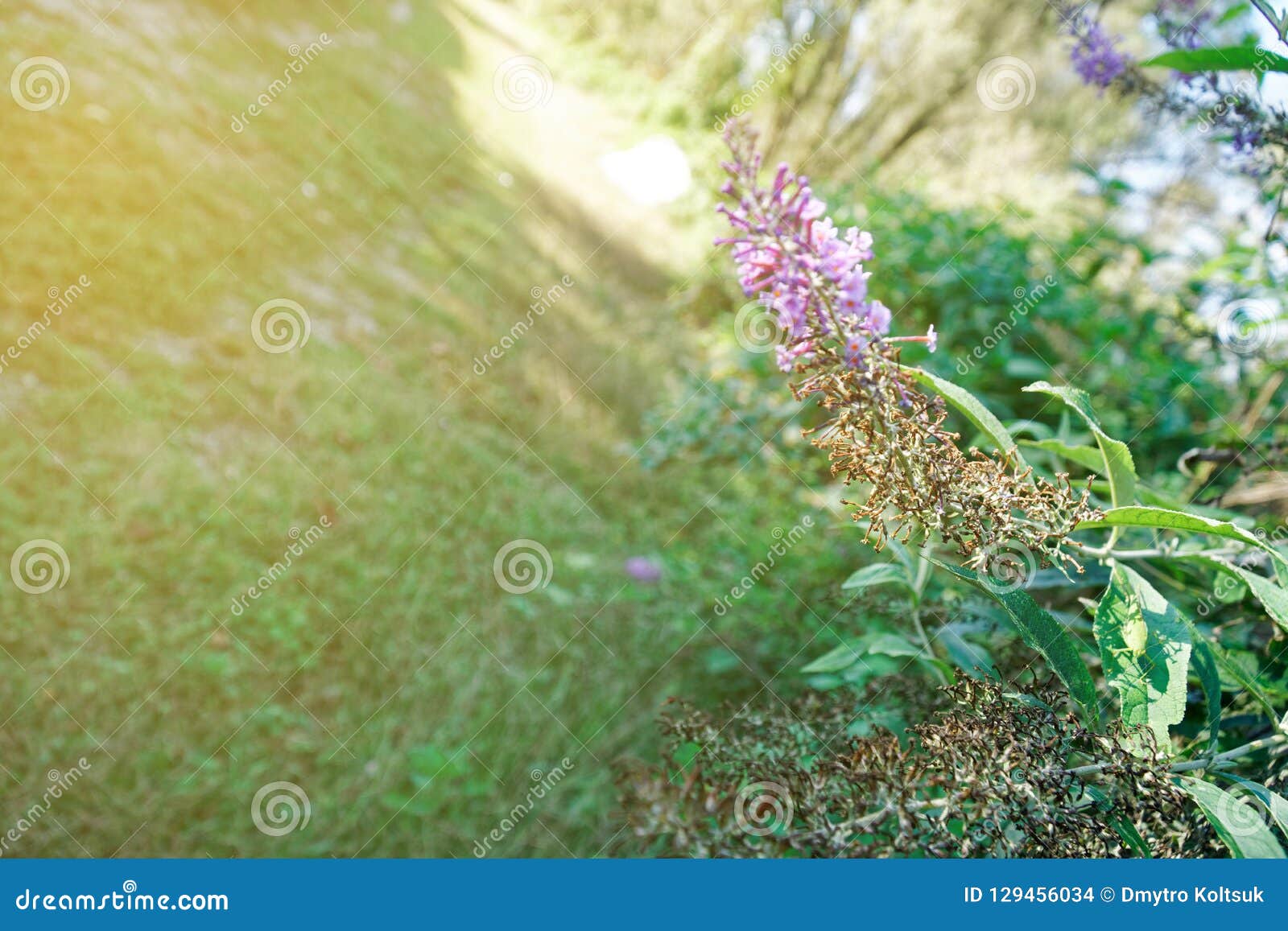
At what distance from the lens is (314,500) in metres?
3.53

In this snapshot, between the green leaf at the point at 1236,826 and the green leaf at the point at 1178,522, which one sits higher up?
the green leaf at the point at 1178,522

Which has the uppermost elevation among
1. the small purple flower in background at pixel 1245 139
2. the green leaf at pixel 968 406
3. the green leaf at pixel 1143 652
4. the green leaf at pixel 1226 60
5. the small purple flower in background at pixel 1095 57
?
the small purple flower in background at pixel 1095 57

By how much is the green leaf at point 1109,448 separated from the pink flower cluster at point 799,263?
23cm

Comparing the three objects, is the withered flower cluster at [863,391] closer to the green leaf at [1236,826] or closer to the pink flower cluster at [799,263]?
the pink flower cluster at [799,263]

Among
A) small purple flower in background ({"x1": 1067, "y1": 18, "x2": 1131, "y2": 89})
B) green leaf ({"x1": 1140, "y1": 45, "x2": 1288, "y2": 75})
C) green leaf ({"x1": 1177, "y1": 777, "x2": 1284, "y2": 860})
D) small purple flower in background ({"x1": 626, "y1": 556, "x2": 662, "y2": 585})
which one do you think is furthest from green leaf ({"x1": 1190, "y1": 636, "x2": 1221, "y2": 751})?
small purple flower in background ({"x1": 626, "y1": 556, "x2": 662, "y2": 585})

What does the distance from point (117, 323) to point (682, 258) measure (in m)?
5.07

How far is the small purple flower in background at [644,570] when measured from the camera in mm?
3580

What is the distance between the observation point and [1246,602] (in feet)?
5.26

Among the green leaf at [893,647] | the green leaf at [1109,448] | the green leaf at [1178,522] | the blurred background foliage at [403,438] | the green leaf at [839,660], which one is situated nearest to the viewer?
the green leaf at [1178,522]

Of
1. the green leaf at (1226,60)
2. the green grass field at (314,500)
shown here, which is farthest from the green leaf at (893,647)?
the green grass field at (314,500)

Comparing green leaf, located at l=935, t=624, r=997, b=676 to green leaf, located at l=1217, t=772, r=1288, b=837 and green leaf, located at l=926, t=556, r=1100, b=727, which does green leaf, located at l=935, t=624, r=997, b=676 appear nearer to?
green leaf, located at l=926, t=556, r=1100, b=727

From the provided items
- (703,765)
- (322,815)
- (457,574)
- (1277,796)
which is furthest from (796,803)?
(457,574)

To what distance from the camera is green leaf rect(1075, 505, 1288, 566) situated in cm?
107

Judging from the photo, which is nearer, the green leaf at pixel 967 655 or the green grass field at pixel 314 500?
the green leaf at pixel 967 655
